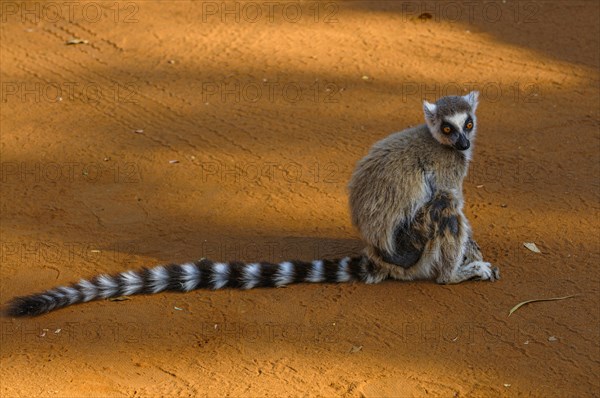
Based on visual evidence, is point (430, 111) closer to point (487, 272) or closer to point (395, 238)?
point (395, 238)

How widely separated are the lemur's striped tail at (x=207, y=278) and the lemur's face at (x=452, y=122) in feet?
3.93

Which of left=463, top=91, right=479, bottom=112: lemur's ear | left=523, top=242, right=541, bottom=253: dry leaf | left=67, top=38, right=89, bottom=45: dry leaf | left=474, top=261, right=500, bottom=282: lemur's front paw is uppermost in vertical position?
left=463, top=91, right=479, bottom=112: lemur's ear

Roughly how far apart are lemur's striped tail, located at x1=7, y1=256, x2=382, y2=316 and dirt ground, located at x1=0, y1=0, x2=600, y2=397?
10 centimetres

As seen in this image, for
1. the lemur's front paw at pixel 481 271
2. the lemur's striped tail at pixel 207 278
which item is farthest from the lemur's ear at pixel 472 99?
the lemur's striped tail at pixel 207 278

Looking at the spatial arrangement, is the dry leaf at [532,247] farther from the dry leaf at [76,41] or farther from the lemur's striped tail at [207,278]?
the dry leaf at [76,41]

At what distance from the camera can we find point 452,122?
6.83 meters

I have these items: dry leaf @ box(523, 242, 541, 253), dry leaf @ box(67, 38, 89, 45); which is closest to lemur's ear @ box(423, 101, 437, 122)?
dry leaf @ box(523, 242, 541, 253)

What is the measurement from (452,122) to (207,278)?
2353 millimetres

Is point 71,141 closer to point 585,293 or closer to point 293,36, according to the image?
point 293,36

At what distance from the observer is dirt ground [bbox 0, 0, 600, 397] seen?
609 cm

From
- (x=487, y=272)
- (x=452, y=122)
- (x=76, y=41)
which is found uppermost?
(x=452, y=122)

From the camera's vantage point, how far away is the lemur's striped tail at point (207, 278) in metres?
6.69

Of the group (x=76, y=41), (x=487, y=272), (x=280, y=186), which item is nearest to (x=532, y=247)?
(x=487, y=272)

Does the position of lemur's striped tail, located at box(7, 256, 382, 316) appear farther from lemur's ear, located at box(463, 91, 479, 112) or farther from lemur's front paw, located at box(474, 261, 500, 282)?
lemur's ear, located at box(463, 91, 479, 112)
